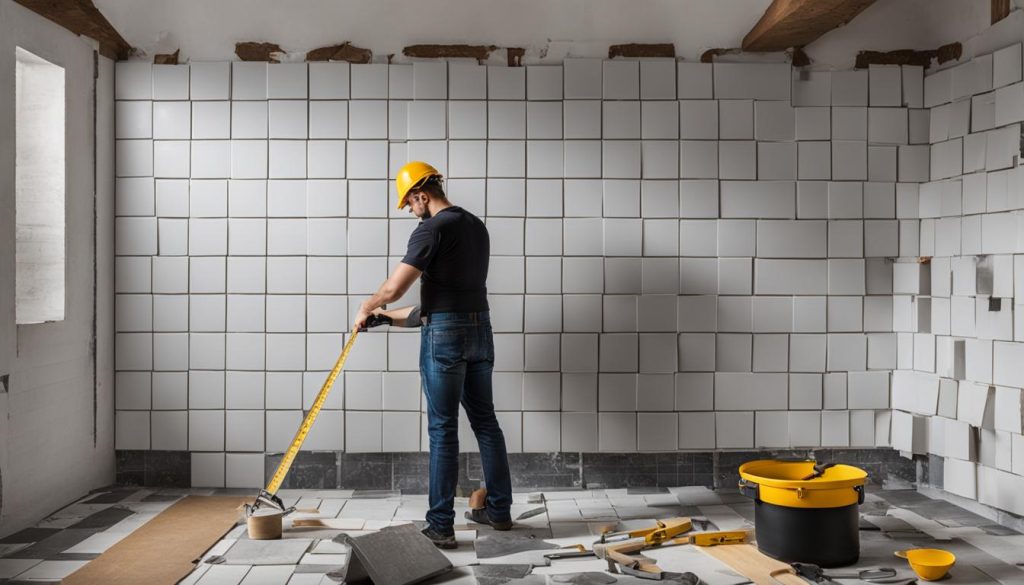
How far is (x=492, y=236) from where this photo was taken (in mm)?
4355

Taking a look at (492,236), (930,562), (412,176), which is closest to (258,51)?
(412,176)

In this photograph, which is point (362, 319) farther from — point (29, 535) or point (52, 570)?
point (29, 535)

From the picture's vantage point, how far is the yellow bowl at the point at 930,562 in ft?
9.97

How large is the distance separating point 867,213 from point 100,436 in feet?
13.2

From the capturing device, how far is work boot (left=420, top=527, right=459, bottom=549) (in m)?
3.49

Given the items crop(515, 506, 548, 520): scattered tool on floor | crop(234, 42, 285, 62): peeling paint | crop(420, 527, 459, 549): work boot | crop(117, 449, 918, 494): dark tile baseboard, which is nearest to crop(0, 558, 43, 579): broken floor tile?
crop(117, 449, 918, 494): dark tile baseboard

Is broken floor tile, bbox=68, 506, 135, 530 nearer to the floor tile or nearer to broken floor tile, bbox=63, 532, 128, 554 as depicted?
broken floor tile, bbox=63, 532, 128, 554

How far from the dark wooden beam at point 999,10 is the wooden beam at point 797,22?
59cm

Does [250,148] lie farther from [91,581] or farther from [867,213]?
[867,213]

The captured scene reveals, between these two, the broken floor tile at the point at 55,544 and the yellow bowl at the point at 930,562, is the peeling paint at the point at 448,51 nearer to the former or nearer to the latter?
the broken floor tile at the point at 55,544

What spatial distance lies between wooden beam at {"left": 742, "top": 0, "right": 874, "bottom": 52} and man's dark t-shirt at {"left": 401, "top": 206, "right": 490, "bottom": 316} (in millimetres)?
1745

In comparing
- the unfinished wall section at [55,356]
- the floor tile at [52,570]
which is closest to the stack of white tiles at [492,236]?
the unfinished wall section at [55,356]

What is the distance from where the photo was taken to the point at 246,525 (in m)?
3.77

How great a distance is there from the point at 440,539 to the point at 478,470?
867 mm
